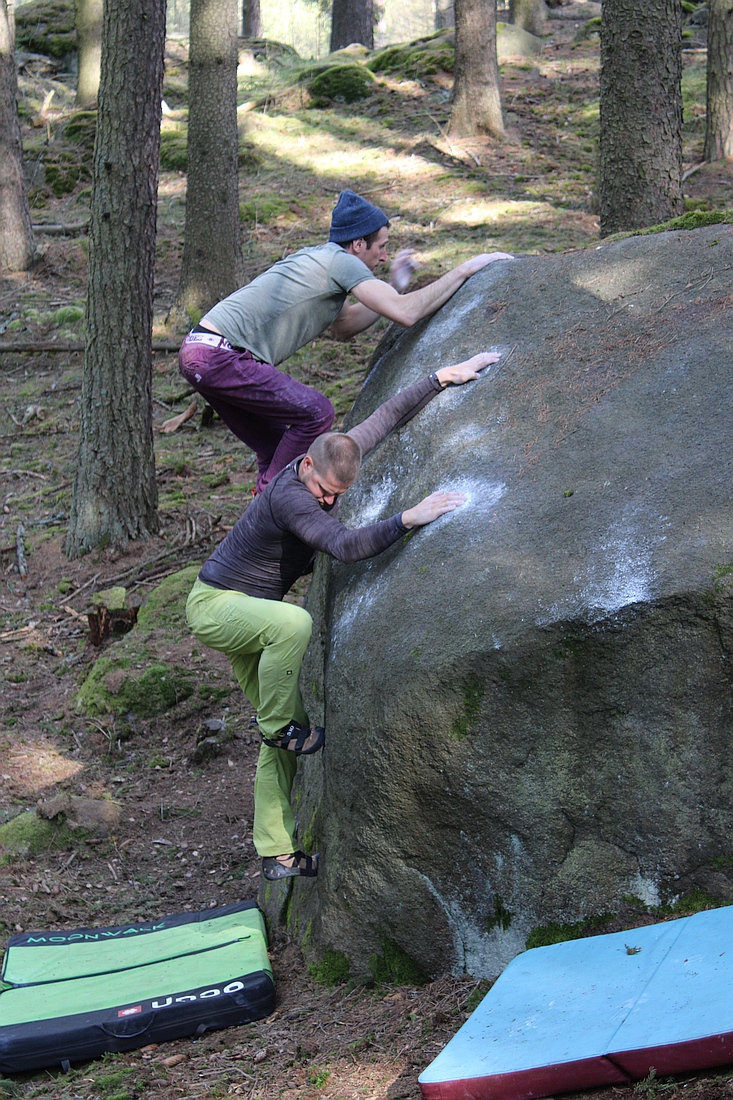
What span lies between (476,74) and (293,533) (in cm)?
1224

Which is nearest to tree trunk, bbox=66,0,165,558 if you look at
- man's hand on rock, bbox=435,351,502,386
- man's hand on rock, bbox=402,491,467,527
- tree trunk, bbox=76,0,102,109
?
man's hand on rock, bbox=435,351,502,386

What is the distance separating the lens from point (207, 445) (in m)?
10.6

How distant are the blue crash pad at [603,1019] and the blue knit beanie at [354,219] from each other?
11.7 ft

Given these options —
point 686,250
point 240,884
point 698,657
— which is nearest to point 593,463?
point 698,657

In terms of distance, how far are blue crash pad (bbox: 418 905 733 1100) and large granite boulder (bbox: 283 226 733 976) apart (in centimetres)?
34

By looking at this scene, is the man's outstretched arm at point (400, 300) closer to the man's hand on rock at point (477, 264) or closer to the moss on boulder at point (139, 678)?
the man's hand on rock at point (477, 264)

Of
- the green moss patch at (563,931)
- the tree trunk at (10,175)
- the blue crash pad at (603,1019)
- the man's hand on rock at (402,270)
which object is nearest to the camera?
the blue crash pad at (603,1019)

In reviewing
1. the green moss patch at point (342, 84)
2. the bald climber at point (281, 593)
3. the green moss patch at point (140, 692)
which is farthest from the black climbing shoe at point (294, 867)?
the green moss patch at point (342, 84)

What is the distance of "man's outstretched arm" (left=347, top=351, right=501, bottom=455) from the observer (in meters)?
4.70

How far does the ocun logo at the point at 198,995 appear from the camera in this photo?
13.4 ft

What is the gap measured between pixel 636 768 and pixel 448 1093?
1.22 meters

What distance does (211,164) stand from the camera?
455 inches

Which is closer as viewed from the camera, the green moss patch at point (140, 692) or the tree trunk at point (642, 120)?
the green moss patch at point (140, 692)

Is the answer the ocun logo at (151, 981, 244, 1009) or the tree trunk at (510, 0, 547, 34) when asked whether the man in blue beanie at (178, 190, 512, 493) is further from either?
the tree trunk at (510, 0, 547, 34)
